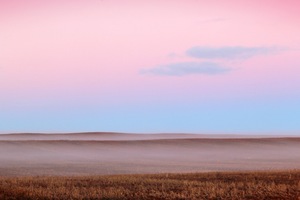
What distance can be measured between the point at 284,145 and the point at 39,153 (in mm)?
42241

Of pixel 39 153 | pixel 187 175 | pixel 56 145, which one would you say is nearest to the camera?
pixel 187 175

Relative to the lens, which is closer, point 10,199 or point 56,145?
point 10,199

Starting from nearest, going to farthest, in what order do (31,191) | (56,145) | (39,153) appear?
(31,191), (39,153), (56,145)

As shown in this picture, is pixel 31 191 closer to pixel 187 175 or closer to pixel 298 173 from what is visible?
pixel 187 175

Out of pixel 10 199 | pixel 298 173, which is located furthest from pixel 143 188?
pixel 298 173

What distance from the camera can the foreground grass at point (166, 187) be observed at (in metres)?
27.6

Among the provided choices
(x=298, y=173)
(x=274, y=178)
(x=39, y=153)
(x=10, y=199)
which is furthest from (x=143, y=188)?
(x=39, y=153)

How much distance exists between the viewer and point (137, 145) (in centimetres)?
10181

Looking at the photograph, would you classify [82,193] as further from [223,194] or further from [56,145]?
[56,145]

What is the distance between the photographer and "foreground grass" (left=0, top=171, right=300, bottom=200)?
27.6 m

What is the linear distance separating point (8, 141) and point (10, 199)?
7601 cm

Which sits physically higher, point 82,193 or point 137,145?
point 137,145

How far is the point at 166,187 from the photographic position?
31078 mm

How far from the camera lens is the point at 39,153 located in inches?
3329
